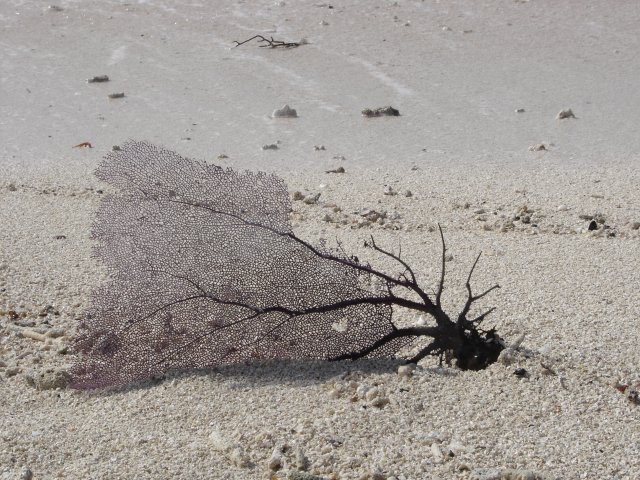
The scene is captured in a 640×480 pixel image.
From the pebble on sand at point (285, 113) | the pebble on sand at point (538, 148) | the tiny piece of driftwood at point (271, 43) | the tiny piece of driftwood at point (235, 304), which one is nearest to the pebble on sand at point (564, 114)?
the pebble on sand at point (538, 148)

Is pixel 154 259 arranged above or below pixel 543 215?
above

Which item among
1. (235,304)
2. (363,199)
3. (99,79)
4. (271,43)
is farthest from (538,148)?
(99,79)

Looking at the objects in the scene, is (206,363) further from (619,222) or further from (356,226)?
(619,222)

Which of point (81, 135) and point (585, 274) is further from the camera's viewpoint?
point (81, 135)

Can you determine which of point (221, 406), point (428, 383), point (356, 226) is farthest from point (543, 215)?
point (221, 406)

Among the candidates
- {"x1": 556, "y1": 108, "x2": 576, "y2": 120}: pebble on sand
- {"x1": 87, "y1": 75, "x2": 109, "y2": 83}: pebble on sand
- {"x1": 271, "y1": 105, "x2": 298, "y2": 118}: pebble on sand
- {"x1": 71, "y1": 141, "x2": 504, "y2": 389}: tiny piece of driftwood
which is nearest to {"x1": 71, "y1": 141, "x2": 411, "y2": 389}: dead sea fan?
{"x1": 71, "y1": 141, "x2": 504, "y2": 389}: tiny piece of driftwood

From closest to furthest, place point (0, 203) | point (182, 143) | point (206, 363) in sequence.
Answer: point (206, 363) < point (0, 203) < point (182, 143)
